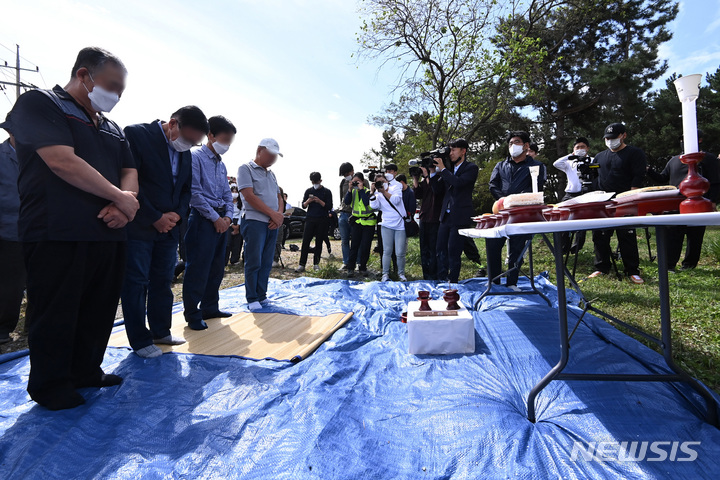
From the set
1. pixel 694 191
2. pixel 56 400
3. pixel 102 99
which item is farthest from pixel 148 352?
pixel 694 191

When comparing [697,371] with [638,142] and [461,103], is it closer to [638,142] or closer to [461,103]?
[461,103]

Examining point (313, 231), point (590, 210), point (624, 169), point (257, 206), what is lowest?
point (590, 210)

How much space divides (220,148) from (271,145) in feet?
1.76

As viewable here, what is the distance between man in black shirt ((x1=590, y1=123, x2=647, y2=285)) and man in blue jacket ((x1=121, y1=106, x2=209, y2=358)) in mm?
4448

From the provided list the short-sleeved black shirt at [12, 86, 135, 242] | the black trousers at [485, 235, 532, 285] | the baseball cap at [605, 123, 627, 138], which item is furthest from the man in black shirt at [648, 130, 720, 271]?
the short-sleeved black shirt at [12, 86, 135, 242]

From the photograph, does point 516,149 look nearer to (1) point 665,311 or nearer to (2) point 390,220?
(2) point 390,220

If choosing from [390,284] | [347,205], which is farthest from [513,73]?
[390,284]

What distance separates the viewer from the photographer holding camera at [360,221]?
5.72m

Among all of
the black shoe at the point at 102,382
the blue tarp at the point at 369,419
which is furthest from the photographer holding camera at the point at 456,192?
the black shoe at the point at 102,382

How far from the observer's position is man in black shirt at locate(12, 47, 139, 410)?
160cm

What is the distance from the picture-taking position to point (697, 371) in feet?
6.70

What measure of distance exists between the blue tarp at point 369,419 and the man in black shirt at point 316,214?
406 cm

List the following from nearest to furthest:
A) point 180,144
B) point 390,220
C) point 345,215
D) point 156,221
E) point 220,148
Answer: point 156,221, point 180,144, point 220,148, point 390,220, point 345,215

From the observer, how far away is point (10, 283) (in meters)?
2.89
